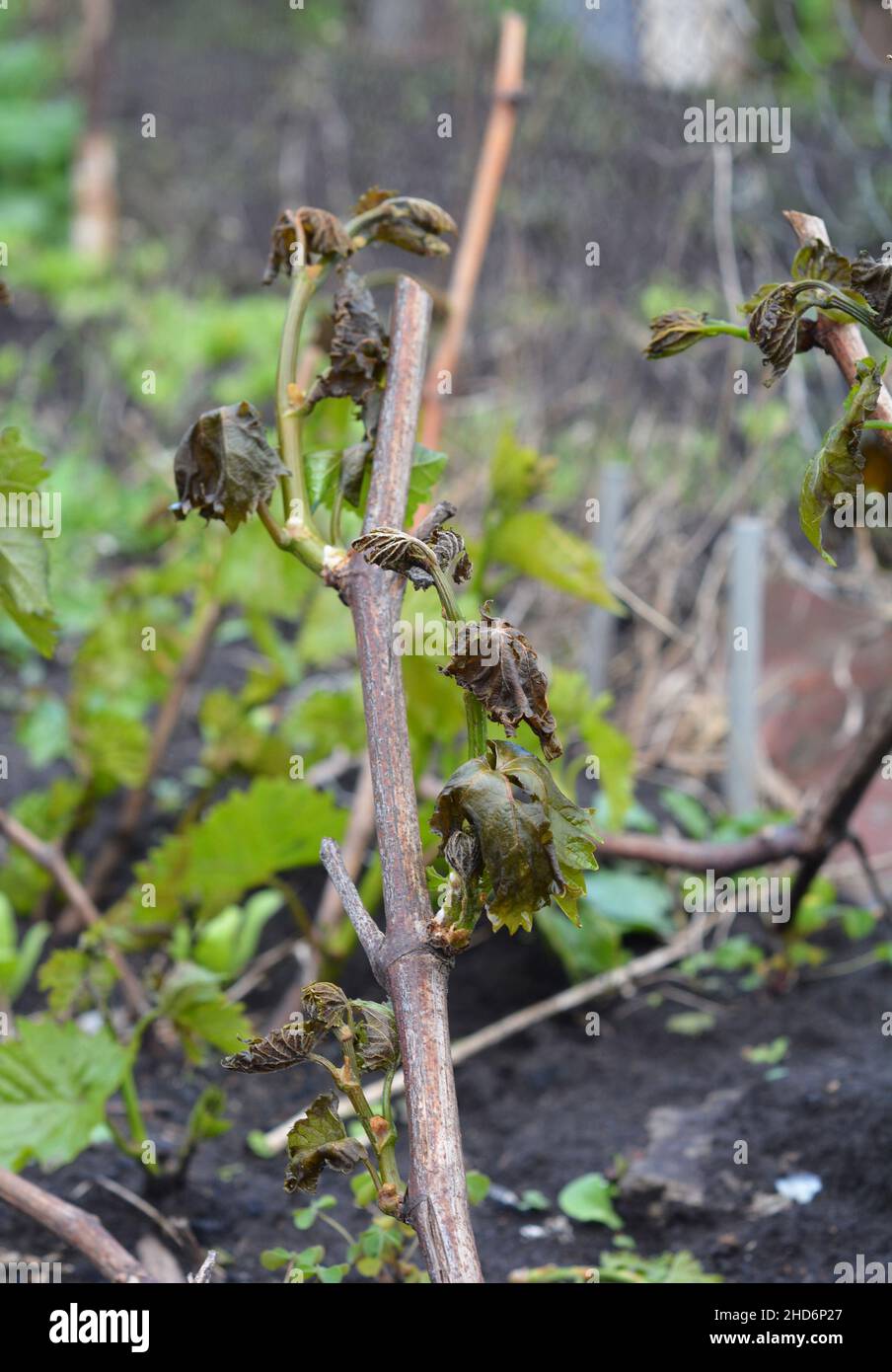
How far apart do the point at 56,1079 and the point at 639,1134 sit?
71 cm

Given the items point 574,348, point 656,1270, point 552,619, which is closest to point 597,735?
point 656,1270

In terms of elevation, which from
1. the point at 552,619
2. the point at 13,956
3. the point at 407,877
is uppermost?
the point at 552,619

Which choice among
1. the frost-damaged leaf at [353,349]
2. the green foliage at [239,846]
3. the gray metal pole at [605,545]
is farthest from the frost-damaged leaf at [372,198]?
the gray metal pole at [605,545]

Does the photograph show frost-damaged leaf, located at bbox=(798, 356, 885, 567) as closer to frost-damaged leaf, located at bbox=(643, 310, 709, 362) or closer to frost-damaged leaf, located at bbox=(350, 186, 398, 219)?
frost-damaged leaf, located at bbox=(643, 310, 709, 362)

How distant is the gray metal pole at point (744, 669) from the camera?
2.38m

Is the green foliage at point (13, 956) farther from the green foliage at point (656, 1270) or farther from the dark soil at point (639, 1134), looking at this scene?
the green foliage at point (656, 1270)

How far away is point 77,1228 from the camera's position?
1101mm

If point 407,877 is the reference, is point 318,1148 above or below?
below

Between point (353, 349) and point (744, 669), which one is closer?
point (353, 349)

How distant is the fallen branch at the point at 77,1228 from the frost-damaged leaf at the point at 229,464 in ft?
1.94

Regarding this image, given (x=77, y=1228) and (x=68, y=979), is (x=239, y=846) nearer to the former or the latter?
(x=68, y=979)

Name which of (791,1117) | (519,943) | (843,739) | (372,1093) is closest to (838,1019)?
(791,1117)

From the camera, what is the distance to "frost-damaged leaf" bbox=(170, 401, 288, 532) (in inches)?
38.8

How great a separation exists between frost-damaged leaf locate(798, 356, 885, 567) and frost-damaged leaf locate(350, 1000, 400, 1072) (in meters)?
0.41
